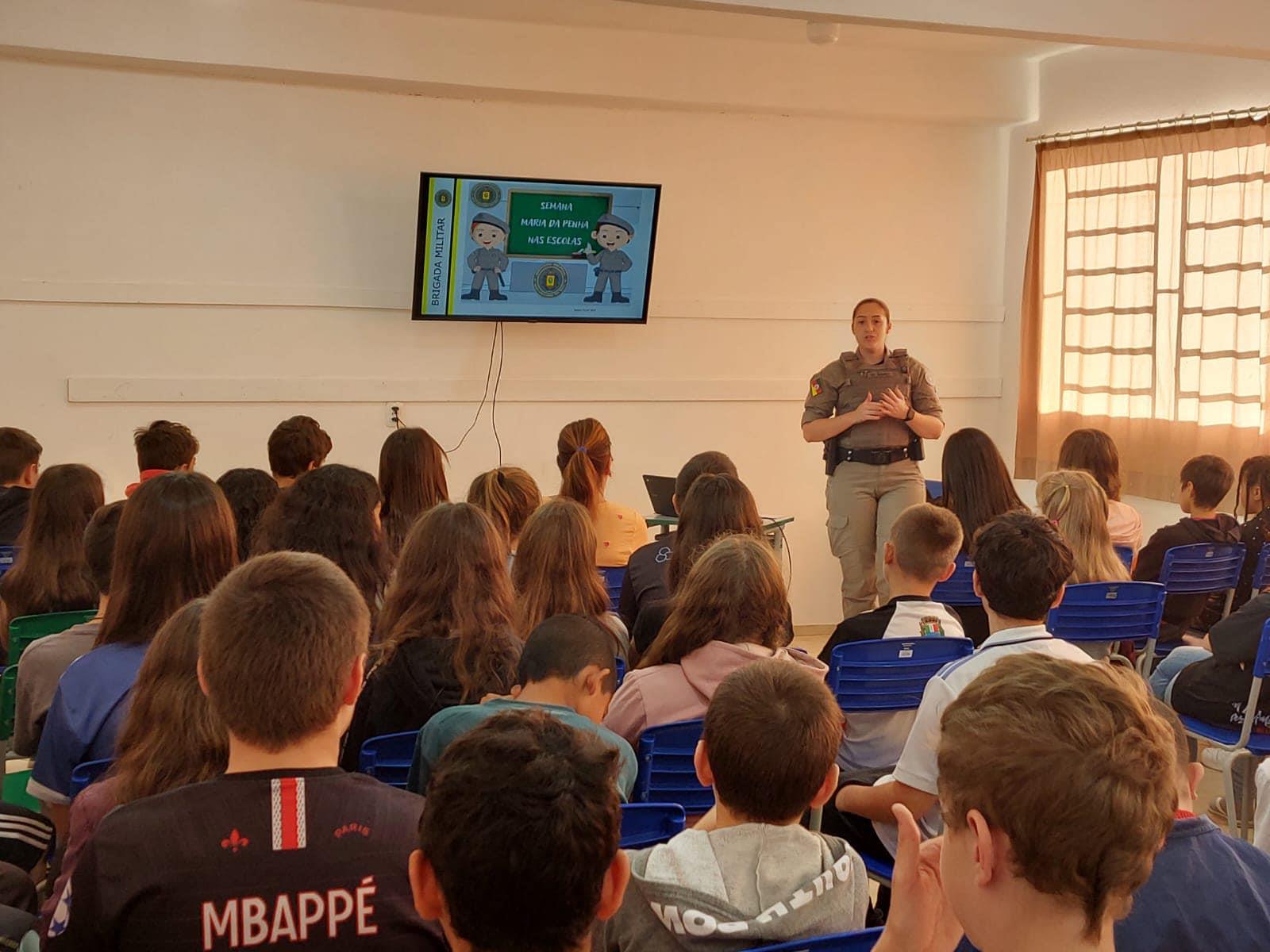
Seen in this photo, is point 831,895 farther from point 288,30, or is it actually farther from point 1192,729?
point 288,30

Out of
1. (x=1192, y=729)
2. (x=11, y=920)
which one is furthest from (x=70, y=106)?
(x=1192, y=729)

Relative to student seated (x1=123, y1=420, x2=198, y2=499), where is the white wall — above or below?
above

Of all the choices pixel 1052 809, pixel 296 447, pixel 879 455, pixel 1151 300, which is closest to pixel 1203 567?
pixel 879 455

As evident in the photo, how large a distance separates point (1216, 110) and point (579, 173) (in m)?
3.09

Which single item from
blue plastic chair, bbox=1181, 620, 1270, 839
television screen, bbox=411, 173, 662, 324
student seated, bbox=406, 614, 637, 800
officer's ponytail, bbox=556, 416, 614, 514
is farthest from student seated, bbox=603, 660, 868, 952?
television screen, bbox=411, 173, 662, 324

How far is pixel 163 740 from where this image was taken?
180 centimetres

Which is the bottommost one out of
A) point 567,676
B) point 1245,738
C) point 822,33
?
point 1245,738

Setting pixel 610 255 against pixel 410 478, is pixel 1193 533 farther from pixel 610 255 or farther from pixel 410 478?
pixel 610 255

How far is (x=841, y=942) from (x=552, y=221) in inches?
203

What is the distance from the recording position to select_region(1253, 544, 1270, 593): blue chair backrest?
4523 mm

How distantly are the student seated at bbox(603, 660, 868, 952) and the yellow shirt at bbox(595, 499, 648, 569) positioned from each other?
9.03ft

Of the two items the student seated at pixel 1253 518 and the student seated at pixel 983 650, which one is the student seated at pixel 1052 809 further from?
the student seated at pixel 1253 518

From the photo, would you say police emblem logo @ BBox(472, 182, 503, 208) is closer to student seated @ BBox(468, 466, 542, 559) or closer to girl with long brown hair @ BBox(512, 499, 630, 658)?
student seated @ BBox(468, 466, 542, 559)

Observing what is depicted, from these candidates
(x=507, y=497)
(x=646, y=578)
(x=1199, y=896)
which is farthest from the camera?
(x=507, y=497)
